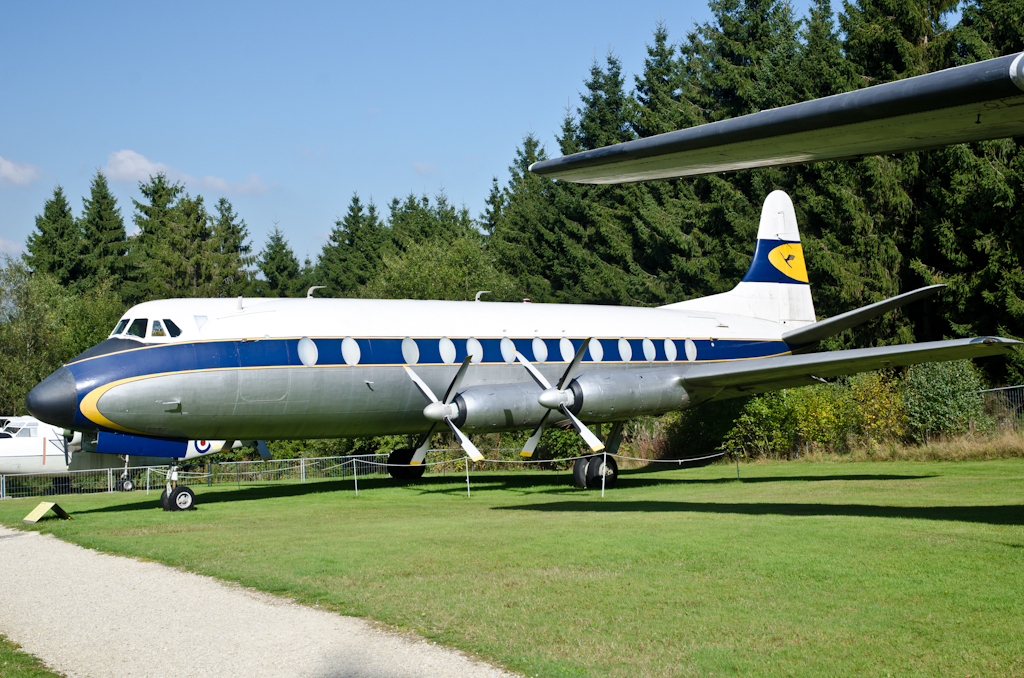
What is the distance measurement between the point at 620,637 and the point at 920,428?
20528 mm

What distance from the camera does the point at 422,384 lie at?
57.4 feet

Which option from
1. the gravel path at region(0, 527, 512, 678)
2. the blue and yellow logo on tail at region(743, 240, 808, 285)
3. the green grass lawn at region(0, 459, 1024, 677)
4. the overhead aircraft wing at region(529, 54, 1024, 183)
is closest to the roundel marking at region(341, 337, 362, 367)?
the green grass lawn at region(0, 459, 1024, 677)

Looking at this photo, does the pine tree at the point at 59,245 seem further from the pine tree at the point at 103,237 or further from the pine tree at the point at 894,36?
the pine tree at the point at 894,36

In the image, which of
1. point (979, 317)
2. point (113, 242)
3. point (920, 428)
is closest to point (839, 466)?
point (920, 428)

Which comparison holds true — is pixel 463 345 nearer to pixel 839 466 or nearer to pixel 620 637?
pixel 839 466

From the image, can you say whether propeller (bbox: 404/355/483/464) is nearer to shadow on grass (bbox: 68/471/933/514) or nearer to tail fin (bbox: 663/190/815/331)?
shadow on grass (bbox: 68/471/933/514)

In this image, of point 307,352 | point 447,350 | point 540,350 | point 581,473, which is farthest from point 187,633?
point 540,350

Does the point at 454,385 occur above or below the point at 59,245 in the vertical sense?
below

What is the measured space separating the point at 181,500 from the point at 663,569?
10.9m

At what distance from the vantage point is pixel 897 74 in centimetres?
3002

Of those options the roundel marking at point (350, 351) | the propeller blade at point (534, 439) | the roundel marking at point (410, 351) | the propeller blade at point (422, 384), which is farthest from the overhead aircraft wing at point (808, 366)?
the roundel marking at point (350, 351)

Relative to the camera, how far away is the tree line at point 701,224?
27609mm

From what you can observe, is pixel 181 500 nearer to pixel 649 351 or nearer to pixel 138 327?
pixel 138 327

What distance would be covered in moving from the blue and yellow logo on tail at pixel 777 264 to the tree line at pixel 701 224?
A: 15.8ft
